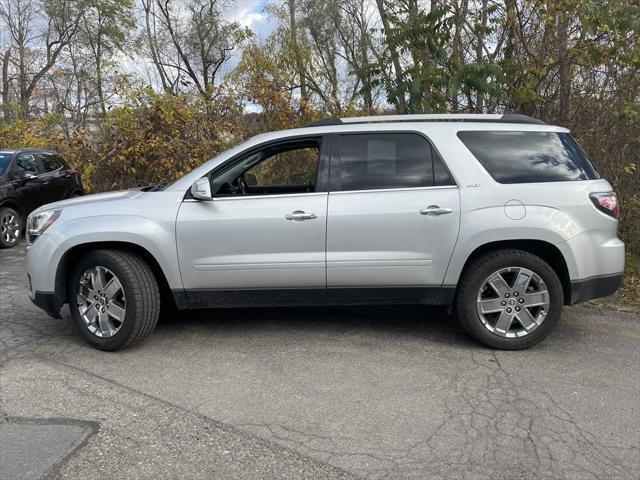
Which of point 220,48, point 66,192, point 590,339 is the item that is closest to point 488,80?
point 590,339

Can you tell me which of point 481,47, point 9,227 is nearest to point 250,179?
point 481,47

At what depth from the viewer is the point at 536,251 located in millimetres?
4410

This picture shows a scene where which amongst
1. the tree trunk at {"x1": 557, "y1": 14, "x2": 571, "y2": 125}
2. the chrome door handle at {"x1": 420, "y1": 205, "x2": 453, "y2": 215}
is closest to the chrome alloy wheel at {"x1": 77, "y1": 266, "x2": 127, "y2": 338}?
the chrome door handle at {"x1": 420, "y1": 205, "x2": 453, "y2": 215}

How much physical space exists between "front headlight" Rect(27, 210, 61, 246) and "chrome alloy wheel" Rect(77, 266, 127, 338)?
51cm

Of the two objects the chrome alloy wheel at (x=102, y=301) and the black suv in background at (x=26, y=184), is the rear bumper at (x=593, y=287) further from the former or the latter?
the black suv in background at (x=26, y=184)

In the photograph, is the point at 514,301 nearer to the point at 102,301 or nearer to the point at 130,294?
the point at 130,294

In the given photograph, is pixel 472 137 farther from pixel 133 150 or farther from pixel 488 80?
pixel 133 150

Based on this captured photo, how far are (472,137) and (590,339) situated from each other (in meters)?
1.99

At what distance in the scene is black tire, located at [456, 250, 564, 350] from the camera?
425 centimetres

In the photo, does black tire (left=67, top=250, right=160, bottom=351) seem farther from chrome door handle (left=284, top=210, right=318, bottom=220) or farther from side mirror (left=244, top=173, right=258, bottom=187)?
side mirror (left=244, top=173, right=258, bottom=187)

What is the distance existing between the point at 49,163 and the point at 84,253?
712cm

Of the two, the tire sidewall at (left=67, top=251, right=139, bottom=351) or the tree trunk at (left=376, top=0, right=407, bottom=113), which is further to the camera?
the tree trunk at (left=376, top=0, right=407, bottom=113)

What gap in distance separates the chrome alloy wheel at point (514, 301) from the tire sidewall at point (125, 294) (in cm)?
269

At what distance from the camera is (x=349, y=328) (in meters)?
4.92
